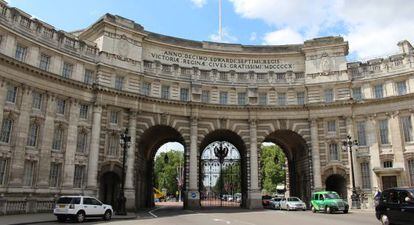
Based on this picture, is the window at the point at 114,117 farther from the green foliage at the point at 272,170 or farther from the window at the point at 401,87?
the green foliage at the point at 272,170

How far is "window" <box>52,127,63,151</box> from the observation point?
34594mm

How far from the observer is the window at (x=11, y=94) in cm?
3112

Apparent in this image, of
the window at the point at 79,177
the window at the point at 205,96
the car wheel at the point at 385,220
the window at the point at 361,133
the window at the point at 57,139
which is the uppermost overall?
the window at the point at 205,96

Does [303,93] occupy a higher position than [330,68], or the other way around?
[330,68]

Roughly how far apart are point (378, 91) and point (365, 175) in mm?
9321

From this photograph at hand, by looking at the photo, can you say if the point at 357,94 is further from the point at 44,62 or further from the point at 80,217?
the point at 44,62

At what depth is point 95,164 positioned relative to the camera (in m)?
36.8

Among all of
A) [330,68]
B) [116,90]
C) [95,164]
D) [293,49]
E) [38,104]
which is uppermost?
[293,49]

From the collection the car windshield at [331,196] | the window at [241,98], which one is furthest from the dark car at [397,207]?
the window at [241,98]

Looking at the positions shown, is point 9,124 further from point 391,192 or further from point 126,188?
point 391,192

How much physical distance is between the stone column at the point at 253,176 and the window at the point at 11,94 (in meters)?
24.6

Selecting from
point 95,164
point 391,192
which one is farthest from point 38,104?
point 391,192

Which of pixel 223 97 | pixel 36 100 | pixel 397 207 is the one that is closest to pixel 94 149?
pixel 36 100

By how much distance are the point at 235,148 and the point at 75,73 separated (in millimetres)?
22158
